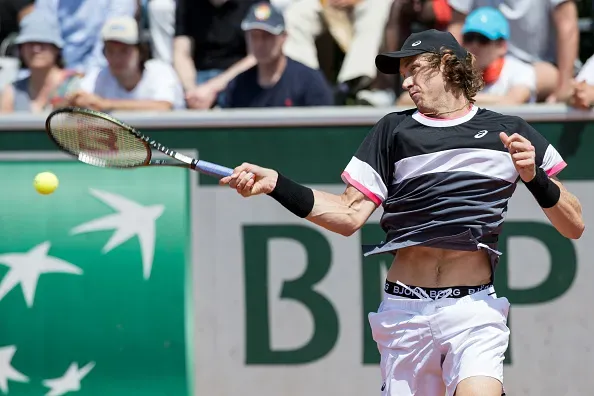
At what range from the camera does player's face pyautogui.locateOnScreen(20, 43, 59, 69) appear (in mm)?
7316

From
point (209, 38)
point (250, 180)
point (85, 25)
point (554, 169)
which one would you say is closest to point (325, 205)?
point (250, 180)

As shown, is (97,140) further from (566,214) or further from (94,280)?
(566,214)

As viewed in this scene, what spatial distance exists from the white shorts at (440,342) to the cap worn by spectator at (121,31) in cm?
327

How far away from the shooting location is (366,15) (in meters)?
7.17

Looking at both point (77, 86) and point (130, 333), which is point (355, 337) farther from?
point (77, 86)

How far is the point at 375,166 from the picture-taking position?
4398 millimetres

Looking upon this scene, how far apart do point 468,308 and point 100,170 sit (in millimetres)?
2763

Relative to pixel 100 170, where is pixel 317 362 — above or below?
below

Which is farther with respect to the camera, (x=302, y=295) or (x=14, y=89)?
(x=14, y=89)

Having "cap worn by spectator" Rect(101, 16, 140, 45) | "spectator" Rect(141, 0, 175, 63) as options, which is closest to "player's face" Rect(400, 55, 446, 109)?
"cap worn by spectator" Rect(101, 16, 140, 45)

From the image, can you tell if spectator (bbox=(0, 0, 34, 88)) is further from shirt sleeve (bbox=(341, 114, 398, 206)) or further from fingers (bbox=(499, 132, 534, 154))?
fingers (bbox=(499, 132, 534, 154))

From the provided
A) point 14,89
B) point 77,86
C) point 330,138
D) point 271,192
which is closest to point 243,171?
point 271,192

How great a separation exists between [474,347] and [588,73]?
8.93ft

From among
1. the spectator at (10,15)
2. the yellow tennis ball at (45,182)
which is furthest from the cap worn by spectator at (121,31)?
the yellow tennis ball at (45,182)
